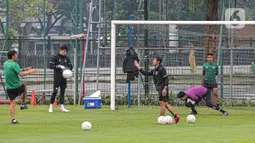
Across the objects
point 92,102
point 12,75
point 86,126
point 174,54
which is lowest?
point 92,102

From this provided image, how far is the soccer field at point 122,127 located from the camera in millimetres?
14180

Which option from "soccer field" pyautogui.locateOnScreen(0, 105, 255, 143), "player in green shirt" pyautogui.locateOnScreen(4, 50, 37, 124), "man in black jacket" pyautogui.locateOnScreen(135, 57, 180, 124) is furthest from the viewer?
"man in black jacket" pyautogui.locateOnScreen(135, 57, 180, 124)

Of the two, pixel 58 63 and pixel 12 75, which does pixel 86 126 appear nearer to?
pixel 12 75

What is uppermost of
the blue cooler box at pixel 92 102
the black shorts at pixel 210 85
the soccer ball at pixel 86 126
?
the black shorts at pixel 210 85

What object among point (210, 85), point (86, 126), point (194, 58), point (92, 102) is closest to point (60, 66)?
point (92, 102)

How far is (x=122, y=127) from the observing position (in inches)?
683

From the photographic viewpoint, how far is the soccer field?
14.2m

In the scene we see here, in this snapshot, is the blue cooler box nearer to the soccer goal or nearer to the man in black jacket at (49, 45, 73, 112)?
the soccer goal

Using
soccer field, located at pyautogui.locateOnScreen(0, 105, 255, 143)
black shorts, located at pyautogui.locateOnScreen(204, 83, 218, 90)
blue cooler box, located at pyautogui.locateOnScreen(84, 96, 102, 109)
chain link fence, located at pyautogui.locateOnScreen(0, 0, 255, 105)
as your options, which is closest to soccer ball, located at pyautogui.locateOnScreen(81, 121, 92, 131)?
A: soccer field, located at pyautogui.locateOnScreen(0, 105, 255, 143)

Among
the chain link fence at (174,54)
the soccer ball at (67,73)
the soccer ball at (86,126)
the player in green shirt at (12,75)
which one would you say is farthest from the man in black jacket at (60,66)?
the soccer ball at (86,126)

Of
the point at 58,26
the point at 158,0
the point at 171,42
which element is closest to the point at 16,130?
the point at 171,42

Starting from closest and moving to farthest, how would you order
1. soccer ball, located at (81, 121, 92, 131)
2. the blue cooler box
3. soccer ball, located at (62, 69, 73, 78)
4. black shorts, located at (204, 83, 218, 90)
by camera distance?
soccer ball, located at (81, 121, 92, 131) < black shorts, located at (204, 83, 218, 90) < soccer ball, located at (62, 69, 73, 78) < the blue cooler box

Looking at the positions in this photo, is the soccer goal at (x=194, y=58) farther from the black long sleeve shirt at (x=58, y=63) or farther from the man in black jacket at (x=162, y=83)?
the man in black jacket at (x=162, y=83)

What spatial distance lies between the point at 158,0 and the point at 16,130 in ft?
58.2
